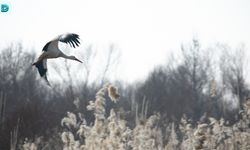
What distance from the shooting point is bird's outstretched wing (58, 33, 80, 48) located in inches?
241

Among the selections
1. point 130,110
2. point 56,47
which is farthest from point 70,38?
point 130,110

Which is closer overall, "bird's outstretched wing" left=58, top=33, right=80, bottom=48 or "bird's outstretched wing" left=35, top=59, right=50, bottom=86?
"bird's outstretched wing" left=58, top=33, right=80, bottom=48

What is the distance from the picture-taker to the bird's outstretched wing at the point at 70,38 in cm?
612

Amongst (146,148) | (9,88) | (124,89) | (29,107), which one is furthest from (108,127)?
(124,89)

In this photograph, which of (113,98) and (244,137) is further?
(244,137)

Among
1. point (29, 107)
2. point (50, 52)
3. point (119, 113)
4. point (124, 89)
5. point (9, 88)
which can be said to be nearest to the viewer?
point (119, 113)

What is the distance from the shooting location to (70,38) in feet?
20.6

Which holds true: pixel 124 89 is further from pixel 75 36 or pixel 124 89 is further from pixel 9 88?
pixel 75 36

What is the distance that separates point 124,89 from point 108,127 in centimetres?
5843

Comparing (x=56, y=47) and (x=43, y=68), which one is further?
(x=43, y=68)

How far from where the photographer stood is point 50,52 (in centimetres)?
643

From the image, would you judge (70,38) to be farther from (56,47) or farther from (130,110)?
(130,110)

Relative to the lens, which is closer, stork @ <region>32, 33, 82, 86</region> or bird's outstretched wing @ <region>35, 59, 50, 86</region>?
stork @ <region>32, 33, 82, 86</region>

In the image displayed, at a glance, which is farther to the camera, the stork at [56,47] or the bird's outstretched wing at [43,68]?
the bird's outstretched wing at [43,68]
